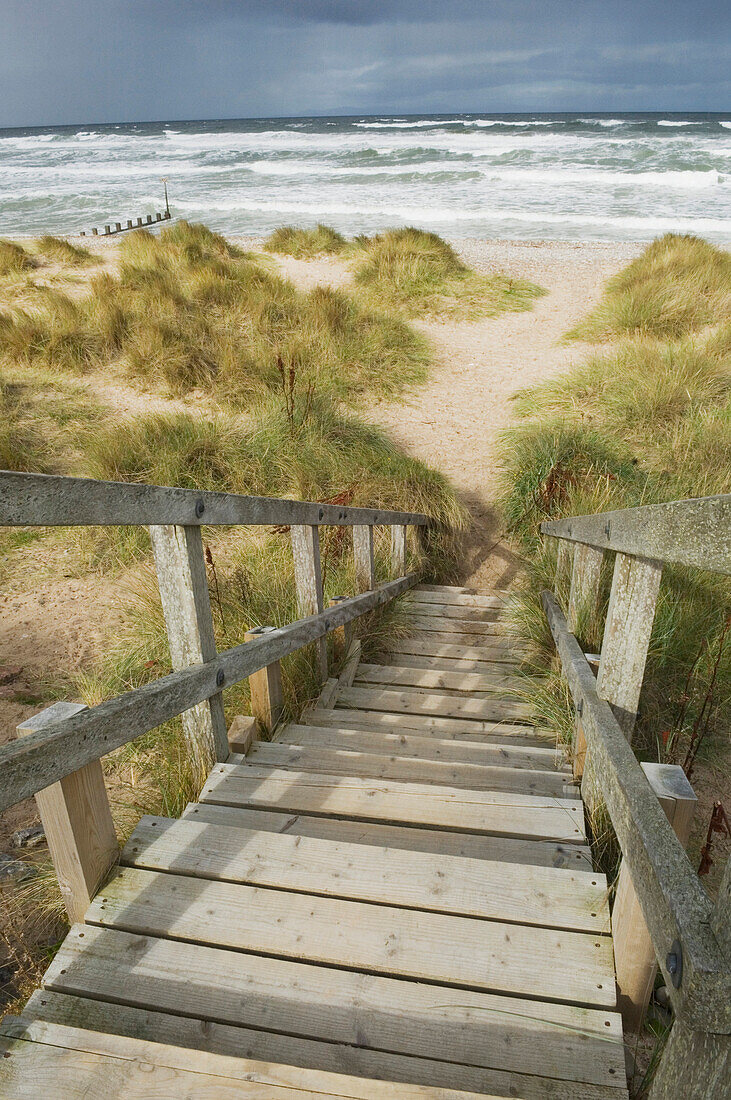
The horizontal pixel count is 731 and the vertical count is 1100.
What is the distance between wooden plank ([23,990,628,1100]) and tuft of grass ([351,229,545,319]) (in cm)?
1153

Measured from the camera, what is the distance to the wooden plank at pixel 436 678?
3980 millimetres

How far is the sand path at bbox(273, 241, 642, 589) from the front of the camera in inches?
275

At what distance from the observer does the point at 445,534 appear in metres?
6.54

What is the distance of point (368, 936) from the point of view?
1.61m

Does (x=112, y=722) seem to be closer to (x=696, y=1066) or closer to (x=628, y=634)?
(x=696, y=1066)

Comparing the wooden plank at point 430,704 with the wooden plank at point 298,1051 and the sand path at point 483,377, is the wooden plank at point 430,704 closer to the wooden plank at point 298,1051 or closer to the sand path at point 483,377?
the wooden plank at point 298,1051

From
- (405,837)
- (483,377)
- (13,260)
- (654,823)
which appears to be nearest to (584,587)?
(405,837)

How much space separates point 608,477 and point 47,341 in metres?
7.06

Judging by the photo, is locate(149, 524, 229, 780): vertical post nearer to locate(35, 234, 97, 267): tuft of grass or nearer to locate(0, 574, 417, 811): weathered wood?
locate(0, 574, 417, 811): weathered wood

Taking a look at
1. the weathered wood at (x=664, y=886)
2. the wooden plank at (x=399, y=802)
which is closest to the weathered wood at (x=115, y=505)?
the wooden plank at (x=399, y=802)

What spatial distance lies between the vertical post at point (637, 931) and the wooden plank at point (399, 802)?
17.4 inches

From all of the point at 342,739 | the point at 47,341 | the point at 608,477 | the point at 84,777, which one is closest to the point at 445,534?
the point at 608,477

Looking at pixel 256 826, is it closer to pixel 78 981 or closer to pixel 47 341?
pixel 78 981

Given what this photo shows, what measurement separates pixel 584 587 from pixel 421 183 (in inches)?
1176
